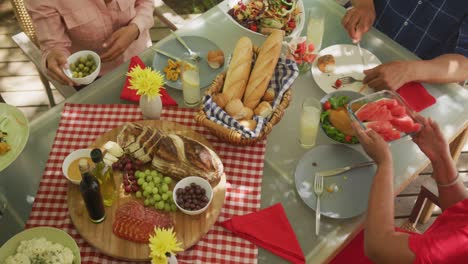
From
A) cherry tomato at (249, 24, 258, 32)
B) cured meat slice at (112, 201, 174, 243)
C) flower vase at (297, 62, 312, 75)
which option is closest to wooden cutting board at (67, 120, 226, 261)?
cured meat slice at (112, 201, 174, 243)

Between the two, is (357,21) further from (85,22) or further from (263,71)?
(85,22)

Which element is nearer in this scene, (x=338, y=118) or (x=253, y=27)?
(x=338, y=118)

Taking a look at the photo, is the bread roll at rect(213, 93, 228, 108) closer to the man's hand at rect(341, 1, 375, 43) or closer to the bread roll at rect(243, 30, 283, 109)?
the bread roll at rect(243, 30, 283, 109)

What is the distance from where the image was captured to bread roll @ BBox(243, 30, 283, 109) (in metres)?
1.67

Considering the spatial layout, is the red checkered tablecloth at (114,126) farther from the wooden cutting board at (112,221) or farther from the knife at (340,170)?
the knife at (340,170)

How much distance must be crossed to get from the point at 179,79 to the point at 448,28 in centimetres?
114

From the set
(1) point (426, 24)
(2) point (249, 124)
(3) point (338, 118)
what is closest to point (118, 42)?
(2) point (249, 124)

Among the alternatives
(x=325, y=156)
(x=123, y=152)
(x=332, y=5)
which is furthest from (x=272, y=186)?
(x=332, y=5)

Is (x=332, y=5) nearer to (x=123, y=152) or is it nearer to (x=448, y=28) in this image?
(x=448, y=28)

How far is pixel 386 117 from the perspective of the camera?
1596mm

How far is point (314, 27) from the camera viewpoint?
1914 mm

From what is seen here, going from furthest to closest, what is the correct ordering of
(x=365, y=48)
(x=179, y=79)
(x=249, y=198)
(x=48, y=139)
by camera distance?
(x=365, y=48) < (x=179, y=79) < (x=48, y=139) < (x=249, y=198)

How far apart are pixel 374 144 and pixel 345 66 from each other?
470 millimetres

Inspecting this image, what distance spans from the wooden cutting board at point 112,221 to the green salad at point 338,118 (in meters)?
0.43
